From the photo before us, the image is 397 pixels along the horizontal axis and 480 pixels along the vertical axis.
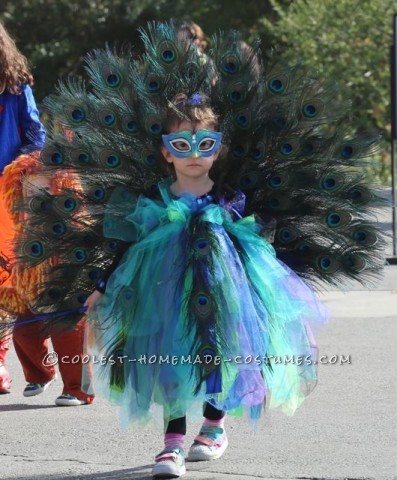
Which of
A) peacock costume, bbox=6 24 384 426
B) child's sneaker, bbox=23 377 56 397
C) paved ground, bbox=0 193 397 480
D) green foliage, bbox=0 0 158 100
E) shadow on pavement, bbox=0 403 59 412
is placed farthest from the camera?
green foliage, bbox=0 0 158 100

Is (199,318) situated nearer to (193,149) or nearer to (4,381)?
(193,149)

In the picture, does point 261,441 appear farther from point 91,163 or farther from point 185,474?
point 91,163

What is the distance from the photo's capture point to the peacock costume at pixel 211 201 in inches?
198

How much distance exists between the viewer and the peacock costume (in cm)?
504

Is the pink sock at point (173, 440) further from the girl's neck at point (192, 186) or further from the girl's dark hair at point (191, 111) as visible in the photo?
the girl's dark hair at point (191, 111)

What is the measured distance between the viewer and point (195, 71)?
5309 millimetres

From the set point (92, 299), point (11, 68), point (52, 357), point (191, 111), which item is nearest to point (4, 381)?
point (52, 357)

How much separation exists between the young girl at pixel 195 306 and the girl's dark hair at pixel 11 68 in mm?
1814

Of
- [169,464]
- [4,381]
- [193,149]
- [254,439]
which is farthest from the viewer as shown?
[4,381]

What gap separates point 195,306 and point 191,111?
890mm

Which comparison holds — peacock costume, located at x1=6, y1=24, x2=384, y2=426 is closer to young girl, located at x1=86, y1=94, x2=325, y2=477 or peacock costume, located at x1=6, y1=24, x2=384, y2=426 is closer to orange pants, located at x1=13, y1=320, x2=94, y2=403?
young girl, located at x1=86, y1=94, x2=325, y2=477

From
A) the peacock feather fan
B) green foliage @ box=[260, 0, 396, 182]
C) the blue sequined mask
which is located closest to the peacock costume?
the peacock feather fan

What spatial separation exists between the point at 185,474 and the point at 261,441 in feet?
2.23

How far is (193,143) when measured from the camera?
17.1 feet
